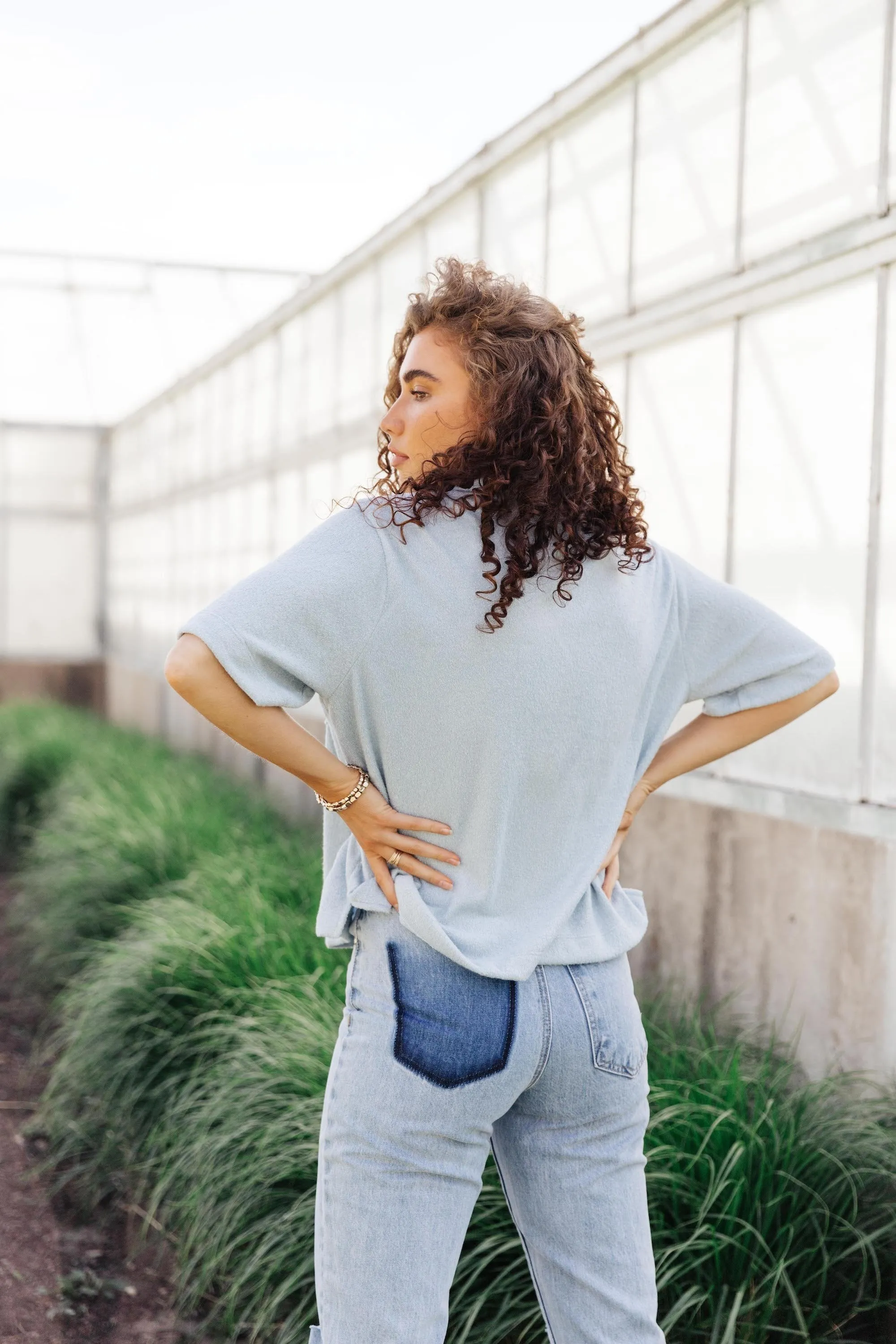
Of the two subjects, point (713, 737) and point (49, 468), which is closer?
point (713, 737)

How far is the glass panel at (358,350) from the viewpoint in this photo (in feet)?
22.1

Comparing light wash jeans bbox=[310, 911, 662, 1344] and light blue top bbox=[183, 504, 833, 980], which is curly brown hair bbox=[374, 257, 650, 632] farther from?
light wash jeans bbox=[310, 911, 662, 1344]

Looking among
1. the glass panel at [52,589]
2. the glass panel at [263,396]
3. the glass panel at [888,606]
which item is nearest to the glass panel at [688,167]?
the glass panel at [888,606]

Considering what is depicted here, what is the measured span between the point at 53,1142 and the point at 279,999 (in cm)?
91

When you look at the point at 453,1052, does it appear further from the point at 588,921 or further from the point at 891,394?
the point at 891,394

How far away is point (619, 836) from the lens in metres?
1.65

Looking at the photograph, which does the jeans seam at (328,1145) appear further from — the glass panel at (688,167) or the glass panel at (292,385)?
the glass panel at (292,385)

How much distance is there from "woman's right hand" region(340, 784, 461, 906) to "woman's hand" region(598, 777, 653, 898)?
0.20 metres

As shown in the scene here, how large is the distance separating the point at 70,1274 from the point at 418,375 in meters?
2.50

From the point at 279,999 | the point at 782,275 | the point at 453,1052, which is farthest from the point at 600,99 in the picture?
the point at 453,1052

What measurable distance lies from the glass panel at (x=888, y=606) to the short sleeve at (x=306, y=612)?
1957mm

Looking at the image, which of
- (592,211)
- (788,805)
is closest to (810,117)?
(592,211)

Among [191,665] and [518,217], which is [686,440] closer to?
[518,217]

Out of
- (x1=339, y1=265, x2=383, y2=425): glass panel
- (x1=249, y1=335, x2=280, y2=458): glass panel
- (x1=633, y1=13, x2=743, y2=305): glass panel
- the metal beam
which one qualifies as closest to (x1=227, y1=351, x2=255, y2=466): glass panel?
(x1=249, y1=335, x2=280, y2=458): glass panel
